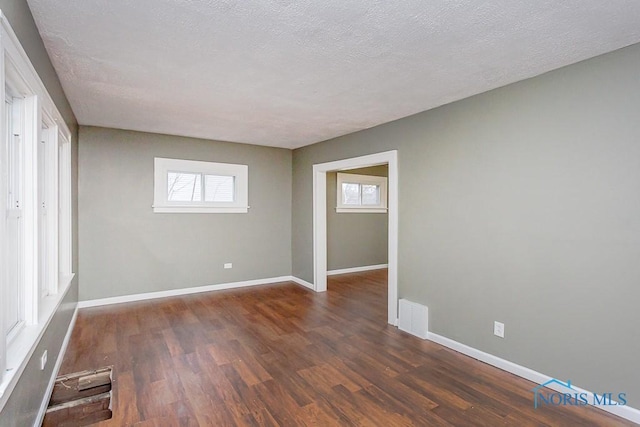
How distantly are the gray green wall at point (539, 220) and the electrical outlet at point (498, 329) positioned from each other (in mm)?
45

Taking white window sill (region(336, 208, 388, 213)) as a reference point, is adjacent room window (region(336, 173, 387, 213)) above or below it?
above

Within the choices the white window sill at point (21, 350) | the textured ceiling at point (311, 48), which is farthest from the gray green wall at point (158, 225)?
the white window sill at point (21, 350)

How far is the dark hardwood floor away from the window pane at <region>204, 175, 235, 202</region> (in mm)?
1834

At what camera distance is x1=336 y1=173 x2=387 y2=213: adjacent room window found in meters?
6.72

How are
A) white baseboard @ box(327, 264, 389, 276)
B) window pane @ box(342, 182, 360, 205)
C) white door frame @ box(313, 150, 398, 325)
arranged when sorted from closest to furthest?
white door frame @ box(313, 150, 398, 325), white baseboard @ box(327, 264, 389, 276), window pane @ box(342, 182, 360, 205)

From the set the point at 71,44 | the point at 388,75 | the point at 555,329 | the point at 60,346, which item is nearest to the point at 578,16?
the point at 388,75

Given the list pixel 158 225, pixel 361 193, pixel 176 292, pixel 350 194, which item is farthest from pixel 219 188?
pixel 361 193

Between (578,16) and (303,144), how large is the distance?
4.12m

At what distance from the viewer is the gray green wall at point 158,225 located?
14.6ft

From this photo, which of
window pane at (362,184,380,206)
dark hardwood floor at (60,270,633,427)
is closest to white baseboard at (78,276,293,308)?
dark hardwood floor at (60,270,633,427)

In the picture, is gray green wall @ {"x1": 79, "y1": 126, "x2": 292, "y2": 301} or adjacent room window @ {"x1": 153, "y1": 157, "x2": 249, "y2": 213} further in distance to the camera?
adjacent room window @ {"x1": 153, "y1": 157, "x2": 249, "y2": 213}

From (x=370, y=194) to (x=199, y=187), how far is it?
3.66 metres

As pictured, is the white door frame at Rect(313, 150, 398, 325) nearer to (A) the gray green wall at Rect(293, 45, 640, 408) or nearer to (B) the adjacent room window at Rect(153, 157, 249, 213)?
(A) the gray green wall at Rect(293, 45, 640, 408)

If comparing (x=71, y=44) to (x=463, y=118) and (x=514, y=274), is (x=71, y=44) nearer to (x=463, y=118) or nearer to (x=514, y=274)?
(x=463, y=118)
